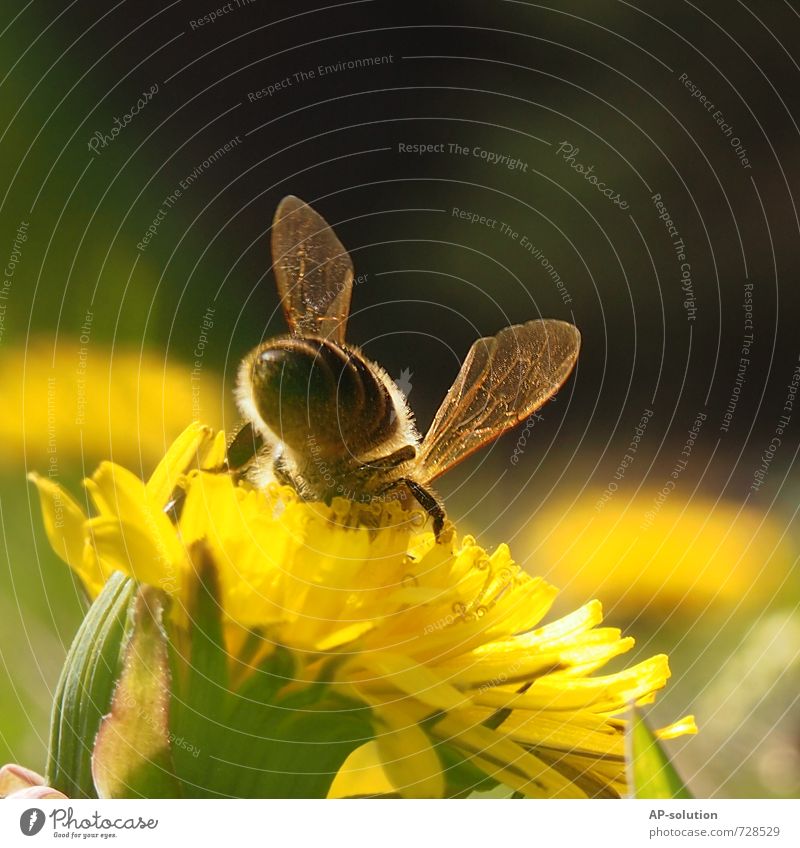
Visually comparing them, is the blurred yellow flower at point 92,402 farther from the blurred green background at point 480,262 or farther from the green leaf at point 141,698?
the green leaf at point 141,698

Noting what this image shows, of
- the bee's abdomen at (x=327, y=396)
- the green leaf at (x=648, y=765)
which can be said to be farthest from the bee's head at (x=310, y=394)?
the green leaf at (x=648, y=765)

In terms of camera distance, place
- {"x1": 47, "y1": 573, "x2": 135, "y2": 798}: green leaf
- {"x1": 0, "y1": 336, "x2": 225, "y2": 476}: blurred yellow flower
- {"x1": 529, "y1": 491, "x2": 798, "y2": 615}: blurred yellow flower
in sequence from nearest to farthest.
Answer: {"x1": 47, "y1": 573, "x2": 135, "y2": 798}: green leaf
{"x1": 0, "y1": 336, "x2": 225, "y2": 476}: blurred yellow flower
{"x1": 529, "y1": 491, "x2": 798, "y2": 615}: blurred yellow flower

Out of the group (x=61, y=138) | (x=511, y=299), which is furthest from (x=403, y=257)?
(x=61, y=138)

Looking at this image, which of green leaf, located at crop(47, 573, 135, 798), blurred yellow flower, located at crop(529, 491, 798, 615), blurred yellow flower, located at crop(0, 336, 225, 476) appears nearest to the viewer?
green leaf, located at crop(47, 573, 135, 798)

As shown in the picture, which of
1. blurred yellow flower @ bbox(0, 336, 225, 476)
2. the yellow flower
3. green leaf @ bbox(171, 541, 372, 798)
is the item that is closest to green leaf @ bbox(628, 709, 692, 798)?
the yellow flower

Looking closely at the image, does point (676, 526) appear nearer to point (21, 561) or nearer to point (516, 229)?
point (516, 229)
